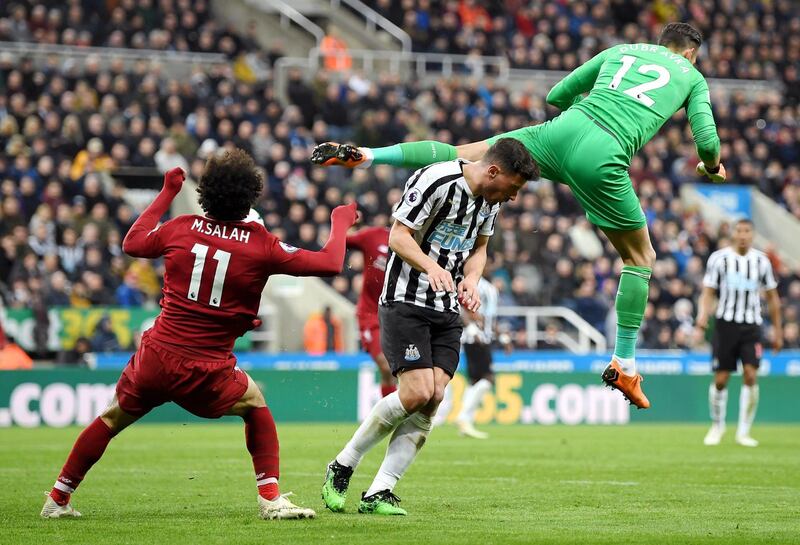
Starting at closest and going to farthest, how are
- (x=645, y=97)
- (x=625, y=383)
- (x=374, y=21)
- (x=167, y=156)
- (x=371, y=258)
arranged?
(x=645, y=97) < (x=625, y=383) < (x=371, y=258) < (x=167, y=156) < (x=374, y=21)

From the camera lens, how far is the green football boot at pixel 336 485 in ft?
27.4

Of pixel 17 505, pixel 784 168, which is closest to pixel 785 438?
pixel 17 505

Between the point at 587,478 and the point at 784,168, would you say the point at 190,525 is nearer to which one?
the point at 587,478

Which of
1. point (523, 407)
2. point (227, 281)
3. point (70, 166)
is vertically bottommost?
point (523, 407)

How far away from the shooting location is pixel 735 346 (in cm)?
1681

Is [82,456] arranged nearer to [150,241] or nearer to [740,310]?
[150,241]

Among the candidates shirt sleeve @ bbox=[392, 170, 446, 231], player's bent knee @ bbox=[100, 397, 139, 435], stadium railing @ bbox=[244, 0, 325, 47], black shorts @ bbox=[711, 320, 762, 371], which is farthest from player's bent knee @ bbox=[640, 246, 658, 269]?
stadium railing @ bbox=[244, 0, 325, 47]

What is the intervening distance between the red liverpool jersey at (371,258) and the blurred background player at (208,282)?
21.4 ft

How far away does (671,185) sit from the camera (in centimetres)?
3038

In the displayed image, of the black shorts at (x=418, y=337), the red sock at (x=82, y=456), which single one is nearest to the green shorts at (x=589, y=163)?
the black shorts at (x=418, y=337)

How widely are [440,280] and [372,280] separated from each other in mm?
7123

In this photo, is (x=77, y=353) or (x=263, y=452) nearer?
(x=263, y=452)

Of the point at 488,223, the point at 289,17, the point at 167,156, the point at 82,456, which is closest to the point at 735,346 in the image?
the point at 488,223

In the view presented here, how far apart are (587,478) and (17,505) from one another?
492cm
